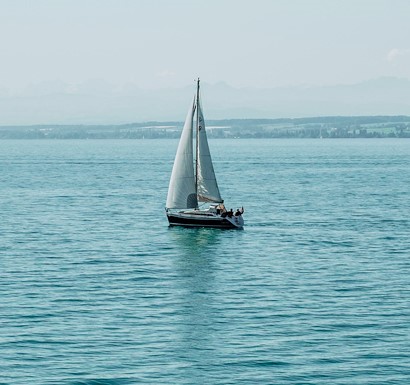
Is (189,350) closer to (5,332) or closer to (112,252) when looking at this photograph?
(5,332)

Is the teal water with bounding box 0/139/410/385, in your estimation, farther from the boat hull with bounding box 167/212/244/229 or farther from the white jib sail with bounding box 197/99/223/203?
the white jib sail with bounding box 197/99/223/203

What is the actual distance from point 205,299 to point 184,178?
36.2 meters

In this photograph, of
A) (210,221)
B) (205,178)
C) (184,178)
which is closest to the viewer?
(210,221)

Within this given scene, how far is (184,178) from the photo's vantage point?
92875 mm

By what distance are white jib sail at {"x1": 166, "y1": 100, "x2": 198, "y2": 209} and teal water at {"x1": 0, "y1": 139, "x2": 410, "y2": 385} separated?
2.84m

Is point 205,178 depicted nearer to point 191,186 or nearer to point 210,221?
point 191,186

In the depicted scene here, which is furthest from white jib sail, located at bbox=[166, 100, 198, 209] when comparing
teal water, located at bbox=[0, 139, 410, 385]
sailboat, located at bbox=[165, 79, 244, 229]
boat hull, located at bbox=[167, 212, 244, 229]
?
teal water, located at bbox=[0, 139, 410, 385]

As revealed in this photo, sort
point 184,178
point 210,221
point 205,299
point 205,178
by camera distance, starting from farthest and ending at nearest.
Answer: point 205,178
point 184,178
point 210,221
point 205,299

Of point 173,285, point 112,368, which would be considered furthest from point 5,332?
point 173,285

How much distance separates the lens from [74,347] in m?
45.7

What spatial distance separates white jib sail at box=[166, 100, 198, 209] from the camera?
9269 cm

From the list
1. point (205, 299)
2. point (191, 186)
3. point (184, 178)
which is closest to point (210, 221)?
point (191, 186)

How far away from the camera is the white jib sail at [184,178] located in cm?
9269

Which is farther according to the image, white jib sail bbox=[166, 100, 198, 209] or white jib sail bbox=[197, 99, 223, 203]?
white jib sail bbox=[197, 99, 223, 203]
